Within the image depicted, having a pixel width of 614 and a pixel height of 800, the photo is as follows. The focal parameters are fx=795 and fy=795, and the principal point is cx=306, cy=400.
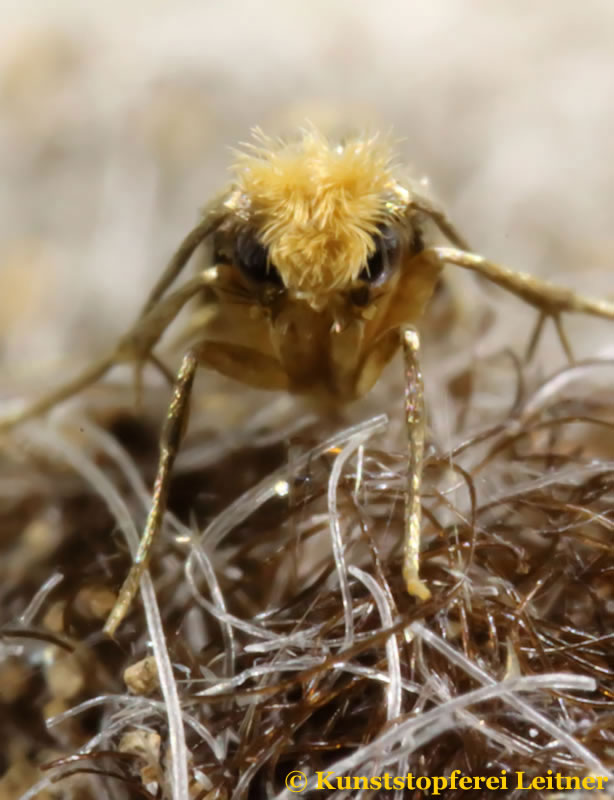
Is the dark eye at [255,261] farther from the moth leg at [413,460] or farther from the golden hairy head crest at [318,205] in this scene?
the moth leg at [413,460]

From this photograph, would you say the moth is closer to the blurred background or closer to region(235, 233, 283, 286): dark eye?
region(235, 233, 283, 286): dark eye

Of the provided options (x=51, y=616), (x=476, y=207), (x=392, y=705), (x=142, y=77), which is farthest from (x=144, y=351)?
(x=142, y=77)

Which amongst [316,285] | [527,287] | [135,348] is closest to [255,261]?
[316,285]

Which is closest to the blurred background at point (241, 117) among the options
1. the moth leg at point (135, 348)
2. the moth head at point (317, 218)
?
the moth leg at point (135, 348)

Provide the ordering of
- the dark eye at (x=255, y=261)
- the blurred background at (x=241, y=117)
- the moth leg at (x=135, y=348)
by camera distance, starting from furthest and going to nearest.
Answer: the blurred background at (x=241, y=117) < the moth leg at (x=135, y=348) < the dark eye at (x=255, y=261)

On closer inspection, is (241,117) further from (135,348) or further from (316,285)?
(316,285)

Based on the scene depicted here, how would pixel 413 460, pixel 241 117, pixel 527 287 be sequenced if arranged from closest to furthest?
pixel 413 460, pixel 527 287, pixel 241 117

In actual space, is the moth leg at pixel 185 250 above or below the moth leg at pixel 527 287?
above
